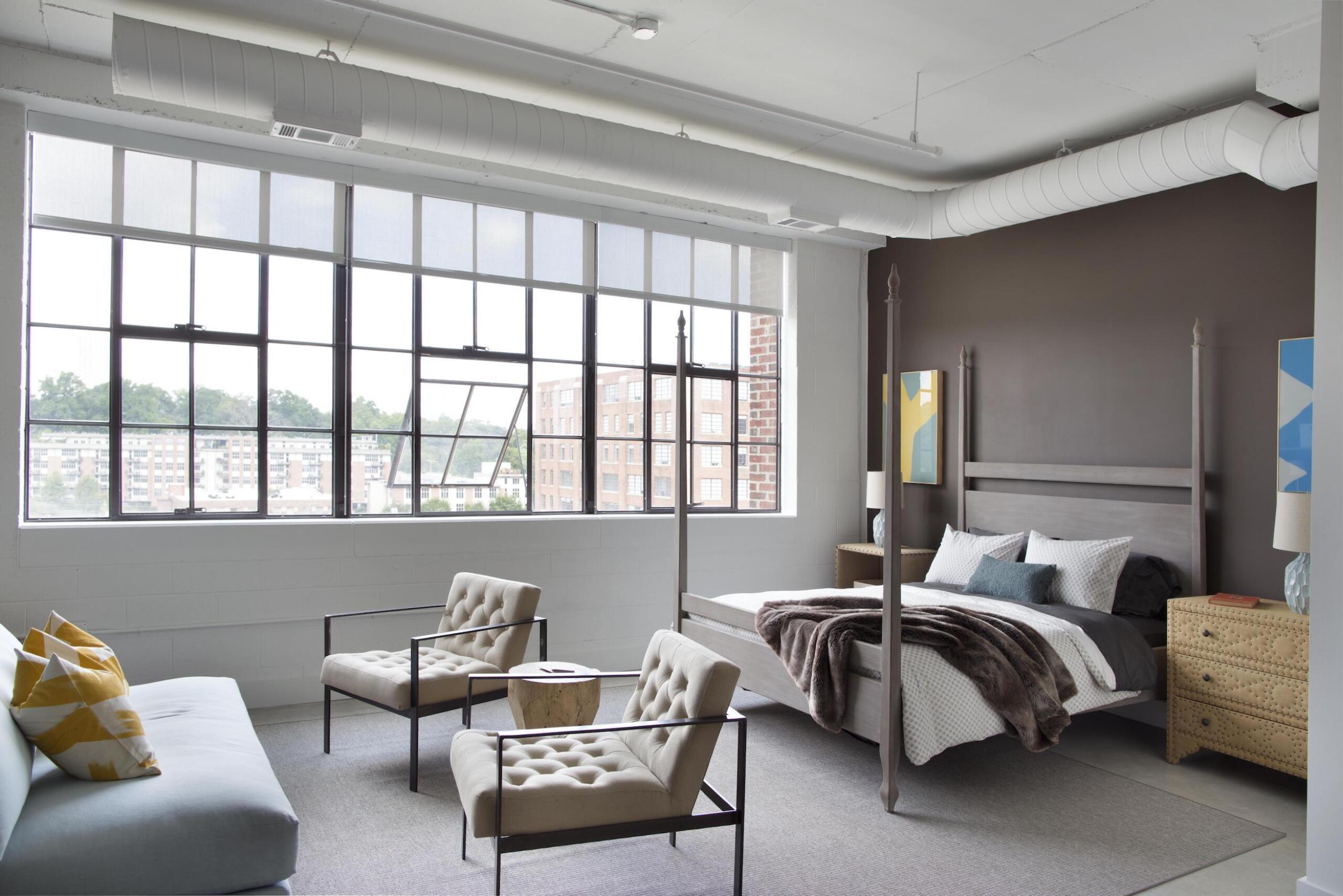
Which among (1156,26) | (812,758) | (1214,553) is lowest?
(812,758)

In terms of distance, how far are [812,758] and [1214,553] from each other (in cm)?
242

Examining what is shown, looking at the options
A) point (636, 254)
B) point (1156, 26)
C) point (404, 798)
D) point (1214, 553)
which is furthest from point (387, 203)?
point (1214, 553)

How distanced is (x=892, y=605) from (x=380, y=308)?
3.41 metres

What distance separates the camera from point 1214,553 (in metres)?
4.90

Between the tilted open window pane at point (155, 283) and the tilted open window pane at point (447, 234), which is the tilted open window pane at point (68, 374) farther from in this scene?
the tilted open window pane at point (447, 234)

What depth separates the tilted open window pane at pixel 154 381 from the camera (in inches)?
190

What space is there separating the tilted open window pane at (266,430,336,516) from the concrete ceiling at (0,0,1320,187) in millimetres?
2039

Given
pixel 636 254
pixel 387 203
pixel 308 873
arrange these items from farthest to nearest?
pixel 636 254
pixel 387 203
pixel 308 873

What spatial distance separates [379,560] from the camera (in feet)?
17.3

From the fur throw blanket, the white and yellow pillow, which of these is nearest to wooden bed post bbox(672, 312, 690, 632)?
the fur throw blanket

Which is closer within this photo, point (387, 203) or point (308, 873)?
A: point (308, 873)

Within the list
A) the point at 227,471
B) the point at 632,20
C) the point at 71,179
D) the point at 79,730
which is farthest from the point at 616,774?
the point at 71,179

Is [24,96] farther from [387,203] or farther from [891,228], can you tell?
[891,228]

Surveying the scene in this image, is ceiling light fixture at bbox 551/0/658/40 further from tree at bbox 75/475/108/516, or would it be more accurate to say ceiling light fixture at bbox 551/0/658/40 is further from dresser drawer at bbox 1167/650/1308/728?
dresser drawer at bbox 1167/650/1308/728
